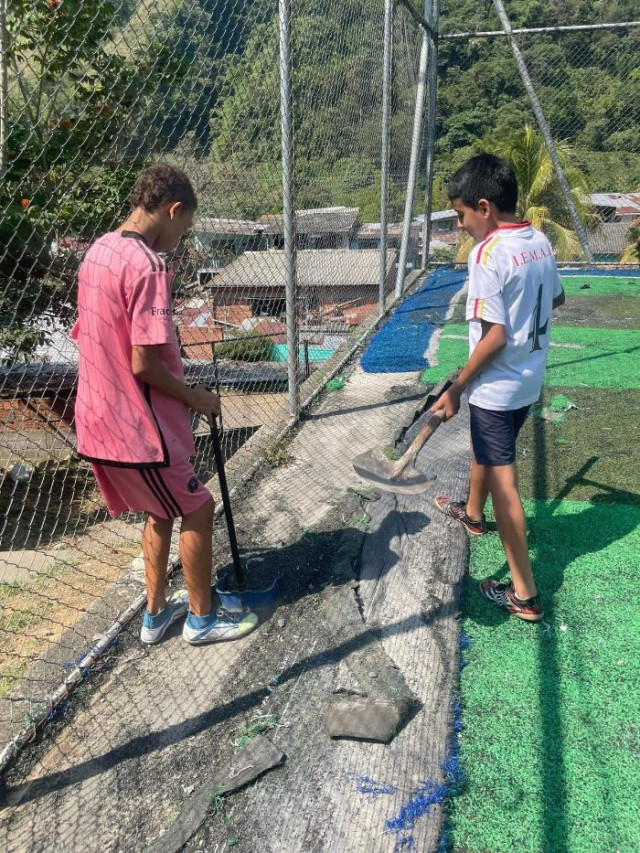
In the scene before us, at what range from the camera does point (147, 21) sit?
9.41 ft

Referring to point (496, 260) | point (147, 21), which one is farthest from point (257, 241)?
point (496, 260)

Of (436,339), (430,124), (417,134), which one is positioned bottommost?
(436,339)

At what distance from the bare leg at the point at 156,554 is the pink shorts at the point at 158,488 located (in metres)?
0.11

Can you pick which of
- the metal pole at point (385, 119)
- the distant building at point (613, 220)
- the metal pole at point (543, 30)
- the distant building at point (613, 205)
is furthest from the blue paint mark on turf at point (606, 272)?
the distant building at point (613, 205)

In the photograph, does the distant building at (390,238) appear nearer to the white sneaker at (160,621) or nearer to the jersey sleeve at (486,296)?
the jersey sleeve at (486,296)

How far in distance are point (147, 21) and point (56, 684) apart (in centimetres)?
289

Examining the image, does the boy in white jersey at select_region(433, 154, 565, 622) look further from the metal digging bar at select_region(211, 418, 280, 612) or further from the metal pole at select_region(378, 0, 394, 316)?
the metal pole at select_region(378, 0, 394, 316)

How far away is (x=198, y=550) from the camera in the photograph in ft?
7.75

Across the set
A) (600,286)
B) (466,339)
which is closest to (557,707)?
(466,339)

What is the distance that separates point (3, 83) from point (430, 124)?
273 inches

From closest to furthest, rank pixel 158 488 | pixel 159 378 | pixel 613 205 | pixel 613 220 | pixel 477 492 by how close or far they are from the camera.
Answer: pixel 159 378, pixel 158 488, pixel 477 492, pixel 613 205, pixel 613 220

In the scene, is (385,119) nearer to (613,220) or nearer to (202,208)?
(202,208)

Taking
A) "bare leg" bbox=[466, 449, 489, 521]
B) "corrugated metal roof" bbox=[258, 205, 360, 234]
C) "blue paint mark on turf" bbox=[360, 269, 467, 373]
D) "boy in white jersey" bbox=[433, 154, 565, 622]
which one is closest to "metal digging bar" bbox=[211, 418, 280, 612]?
"boy in white jersey" bbox=[433, 154, 565, 622]

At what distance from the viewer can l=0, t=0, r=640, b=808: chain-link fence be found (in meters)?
2.93
